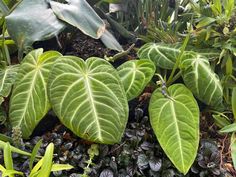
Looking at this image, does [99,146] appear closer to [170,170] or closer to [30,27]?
[170,170]

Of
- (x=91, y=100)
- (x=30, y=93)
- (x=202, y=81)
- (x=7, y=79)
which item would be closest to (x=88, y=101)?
(x=91, y=100)

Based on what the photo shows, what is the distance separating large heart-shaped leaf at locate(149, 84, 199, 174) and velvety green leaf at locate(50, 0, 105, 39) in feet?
0.99

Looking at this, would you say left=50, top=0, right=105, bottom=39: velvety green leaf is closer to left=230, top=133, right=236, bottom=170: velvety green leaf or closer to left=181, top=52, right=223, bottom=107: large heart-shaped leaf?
left=181, top=52, right=223, bottom=107: large heart-shaped leaf

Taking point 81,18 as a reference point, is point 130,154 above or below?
below

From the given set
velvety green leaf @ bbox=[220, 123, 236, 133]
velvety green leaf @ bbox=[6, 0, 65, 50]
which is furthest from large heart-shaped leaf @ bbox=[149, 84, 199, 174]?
velvety green leaf @ bbox=[6, 0, 65, 50]

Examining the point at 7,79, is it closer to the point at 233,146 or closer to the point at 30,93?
the point at 30,93

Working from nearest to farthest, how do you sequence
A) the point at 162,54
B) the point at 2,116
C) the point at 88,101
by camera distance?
the point at 88,101
the point at 2,116
the point at 162,54

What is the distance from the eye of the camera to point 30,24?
3.97 feet

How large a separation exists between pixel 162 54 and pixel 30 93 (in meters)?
0.51

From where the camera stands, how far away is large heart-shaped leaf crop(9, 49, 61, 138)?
1149 millimetres

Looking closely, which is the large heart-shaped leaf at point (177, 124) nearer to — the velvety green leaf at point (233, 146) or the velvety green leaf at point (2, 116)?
the velvety green leaf at point (233, 146)

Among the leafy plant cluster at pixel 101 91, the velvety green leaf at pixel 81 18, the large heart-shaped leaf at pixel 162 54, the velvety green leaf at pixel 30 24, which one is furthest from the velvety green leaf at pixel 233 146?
the velvety green leaf at pixel 30 24

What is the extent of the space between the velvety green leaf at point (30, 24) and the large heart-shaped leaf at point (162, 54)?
339 millimetres

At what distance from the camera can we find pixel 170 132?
3.73 ft
